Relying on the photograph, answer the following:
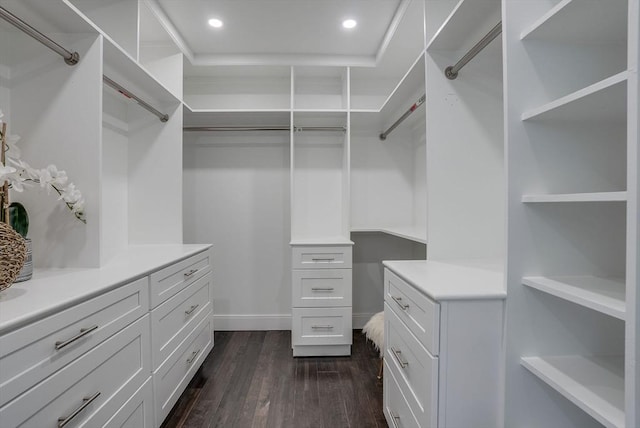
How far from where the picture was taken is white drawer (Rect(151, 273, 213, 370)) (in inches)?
55.1

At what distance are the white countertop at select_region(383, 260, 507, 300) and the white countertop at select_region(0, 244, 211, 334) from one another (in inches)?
45.3

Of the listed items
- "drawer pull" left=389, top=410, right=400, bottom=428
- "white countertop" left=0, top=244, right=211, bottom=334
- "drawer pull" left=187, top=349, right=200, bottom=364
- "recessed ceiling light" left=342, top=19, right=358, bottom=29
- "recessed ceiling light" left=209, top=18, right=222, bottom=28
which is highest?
"recessed ceiling light" left=342, top=19, right=358, bottom=29

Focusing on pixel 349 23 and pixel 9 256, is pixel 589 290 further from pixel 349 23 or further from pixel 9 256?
pixel 349 23

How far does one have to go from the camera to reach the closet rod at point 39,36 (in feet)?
3.38

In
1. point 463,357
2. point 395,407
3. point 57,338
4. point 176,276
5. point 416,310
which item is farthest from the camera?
point 176,276

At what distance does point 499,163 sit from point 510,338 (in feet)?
3.13

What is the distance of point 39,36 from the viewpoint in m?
1.13

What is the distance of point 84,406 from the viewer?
3.09ft

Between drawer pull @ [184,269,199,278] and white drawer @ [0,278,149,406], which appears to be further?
drawer pull @ [184,269,199,278]

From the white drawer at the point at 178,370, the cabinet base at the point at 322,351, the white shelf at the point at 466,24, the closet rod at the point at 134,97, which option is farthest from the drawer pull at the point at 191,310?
the white shelf at the point at 466,24

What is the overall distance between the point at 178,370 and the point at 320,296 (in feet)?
3.42

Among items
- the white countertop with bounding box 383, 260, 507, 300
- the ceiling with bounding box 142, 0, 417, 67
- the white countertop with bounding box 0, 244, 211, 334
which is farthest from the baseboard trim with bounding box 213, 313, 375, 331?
the ceiling with bounding box 142, 0, 417, 67

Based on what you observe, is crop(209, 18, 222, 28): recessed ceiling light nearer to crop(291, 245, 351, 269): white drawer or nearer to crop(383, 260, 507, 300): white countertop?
crop(291, 245, 351, 269): white drawer

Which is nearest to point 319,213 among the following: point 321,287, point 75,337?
point 321,287
